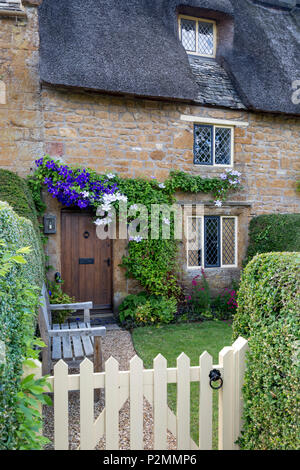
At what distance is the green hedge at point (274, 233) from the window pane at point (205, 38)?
453 cm

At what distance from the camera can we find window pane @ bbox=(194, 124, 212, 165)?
321 inches

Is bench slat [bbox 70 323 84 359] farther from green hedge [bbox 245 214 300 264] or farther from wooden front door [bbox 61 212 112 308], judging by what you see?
green hedge [bbox 245 214 300 264]

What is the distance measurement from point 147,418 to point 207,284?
4579 millimetres

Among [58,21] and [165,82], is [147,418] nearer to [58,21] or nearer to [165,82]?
[165,82]

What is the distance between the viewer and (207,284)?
790 centimetres

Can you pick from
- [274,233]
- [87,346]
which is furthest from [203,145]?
[87,346]

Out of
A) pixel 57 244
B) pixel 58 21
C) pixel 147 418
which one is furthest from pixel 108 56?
pixel 147 418

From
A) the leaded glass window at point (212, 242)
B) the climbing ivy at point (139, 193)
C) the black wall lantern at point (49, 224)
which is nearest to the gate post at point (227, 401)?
the climbing ivy at point (139, 193)

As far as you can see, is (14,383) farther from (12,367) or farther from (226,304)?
(226,304)

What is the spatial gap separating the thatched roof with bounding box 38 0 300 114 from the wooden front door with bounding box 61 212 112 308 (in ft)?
9.35

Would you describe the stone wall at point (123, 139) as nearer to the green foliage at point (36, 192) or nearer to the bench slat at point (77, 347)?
the green foliage at point (36, 192)

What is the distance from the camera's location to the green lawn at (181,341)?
505 cm

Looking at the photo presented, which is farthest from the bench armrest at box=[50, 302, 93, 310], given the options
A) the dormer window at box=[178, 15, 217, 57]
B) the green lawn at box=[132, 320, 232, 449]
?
the dormer window at box=[178, 15, 217, 57]

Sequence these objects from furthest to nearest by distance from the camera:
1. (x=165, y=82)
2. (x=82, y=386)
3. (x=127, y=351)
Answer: (x=165, y=82) → (x=127, y=351) → (x=82, y=386)
